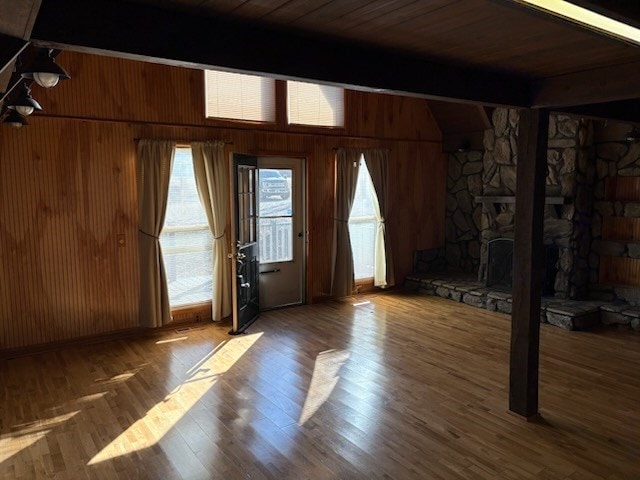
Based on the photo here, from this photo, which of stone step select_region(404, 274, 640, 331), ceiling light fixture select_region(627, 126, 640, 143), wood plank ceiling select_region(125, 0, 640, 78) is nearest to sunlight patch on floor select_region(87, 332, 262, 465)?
wood plank ceiling select_region(125, 0, 640, 78)

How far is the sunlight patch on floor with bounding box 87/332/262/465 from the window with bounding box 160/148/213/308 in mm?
893

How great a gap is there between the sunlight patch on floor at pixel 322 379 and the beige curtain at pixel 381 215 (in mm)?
2477

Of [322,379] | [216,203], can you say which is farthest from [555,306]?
[216,203]

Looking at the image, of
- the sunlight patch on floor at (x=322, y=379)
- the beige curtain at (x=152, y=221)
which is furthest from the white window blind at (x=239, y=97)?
the sunlight patch on floor at (x=322, y=379)

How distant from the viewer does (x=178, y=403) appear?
11.9 feet

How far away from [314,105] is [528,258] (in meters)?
3.87

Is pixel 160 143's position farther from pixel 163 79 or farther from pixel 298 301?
pixel 298 301

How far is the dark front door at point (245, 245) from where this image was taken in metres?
5.20

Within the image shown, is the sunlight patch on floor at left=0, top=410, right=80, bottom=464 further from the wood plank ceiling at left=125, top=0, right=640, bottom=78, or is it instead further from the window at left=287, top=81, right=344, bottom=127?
the window at left=287, top=81, right=344, bottom=127

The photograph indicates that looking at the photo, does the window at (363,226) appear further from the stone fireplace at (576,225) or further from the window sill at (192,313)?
the window sill at (192,313)

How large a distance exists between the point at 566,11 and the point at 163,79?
4499 millimetres

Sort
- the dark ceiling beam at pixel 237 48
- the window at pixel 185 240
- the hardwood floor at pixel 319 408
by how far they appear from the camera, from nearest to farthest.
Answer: the dark ceiling beam at pixel 237 48 < the hardwood floor at pixel 319 408 < the window at pixel 185 240

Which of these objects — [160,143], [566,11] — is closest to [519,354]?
[566,11]

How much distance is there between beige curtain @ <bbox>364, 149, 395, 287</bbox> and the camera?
22.6 feet
